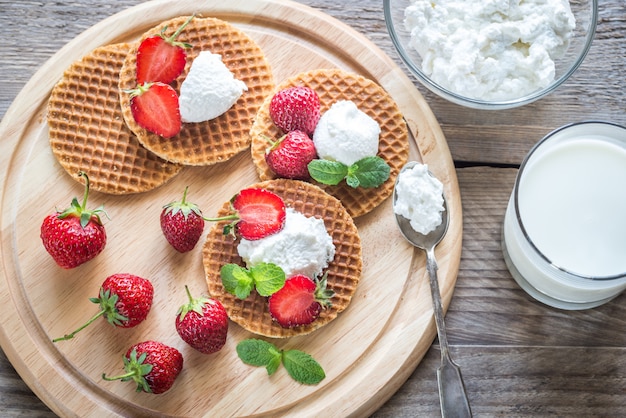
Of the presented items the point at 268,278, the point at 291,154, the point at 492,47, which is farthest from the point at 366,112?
the point at 268,278

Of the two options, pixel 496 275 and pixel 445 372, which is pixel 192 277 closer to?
pixel 445 372

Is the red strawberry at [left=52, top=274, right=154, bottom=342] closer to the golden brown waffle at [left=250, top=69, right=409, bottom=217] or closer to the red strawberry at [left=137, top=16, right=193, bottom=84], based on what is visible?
the golden brown waffle at [left=250, top=69, right=409, bottom=217]

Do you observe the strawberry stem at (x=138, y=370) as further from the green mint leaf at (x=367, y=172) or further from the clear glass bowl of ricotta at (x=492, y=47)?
the clear glass bowl of ricotta at (x=492, y=47)

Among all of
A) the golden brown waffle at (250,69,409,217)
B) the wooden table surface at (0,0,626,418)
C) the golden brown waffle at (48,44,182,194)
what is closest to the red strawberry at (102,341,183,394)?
the wooden table surface at (0,0,626,418)

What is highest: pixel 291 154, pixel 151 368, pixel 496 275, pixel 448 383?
pixel 291 154

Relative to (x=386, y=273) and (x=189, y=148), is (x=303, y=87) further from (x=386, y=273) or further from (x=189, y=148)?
(x=386, y=273)
